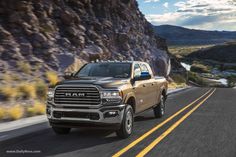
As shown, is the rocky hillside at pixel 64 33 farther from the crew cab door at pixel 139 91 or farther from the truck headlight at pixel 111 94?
the truck headlight at pixel 111 94

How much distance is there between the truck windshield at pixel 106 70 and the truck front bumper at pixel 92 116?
5.08 ft

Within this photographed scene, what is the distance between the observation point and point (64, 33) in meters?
31.0

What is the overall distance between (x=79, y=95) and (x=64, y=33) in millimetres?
21681

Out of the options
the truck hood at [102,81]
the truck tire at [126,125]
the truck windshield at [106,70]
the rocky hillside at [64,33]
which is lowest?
the truck tire at [126,125]

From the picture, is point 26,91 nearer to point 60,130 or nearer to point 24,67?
point 24,67

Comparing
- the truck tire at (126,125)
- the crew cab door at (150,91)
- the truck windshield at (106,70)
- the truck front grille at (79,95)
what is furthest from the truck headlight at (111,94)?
the crew cab door at (150,91)

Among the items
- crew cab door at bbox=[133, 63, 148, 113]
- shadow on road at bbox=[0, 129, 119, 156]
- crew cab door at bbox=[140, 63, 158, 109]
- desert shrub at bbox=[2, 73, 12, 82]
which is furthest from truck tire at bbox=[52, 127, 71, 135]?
desert shrub at bbox=[2, 73, 12, 82]

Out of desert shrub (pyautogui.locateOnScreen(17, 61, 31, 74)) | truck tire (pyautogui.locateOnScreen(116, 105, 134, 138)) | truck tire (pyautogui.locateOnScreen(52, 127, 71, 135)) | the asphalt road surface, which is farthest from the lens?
desert shrub (pyautogui.locateOnScreen(17, 61, 31, 74))

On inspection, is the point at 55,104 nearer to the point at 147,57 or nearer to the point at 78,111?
the point at 78,111

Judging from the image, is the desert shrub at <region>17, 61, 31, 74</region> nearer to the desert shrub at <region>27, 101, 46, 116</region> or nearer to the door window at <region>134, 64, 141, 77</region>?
the desert shrub at <region>27, 101, 46, 116</region>

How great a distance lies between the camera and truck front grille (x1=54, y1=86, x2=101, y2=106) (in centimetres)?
980

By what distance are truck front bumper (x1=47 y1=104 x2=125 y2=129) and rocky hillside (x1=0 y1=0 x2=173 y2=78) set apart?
38.3 ft

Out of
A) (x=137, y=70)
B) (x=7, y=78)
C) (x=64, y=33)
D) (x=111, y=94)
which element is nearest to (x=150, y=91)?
(x=137, y=70)

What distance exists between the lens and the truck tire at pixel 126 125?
1008cm
